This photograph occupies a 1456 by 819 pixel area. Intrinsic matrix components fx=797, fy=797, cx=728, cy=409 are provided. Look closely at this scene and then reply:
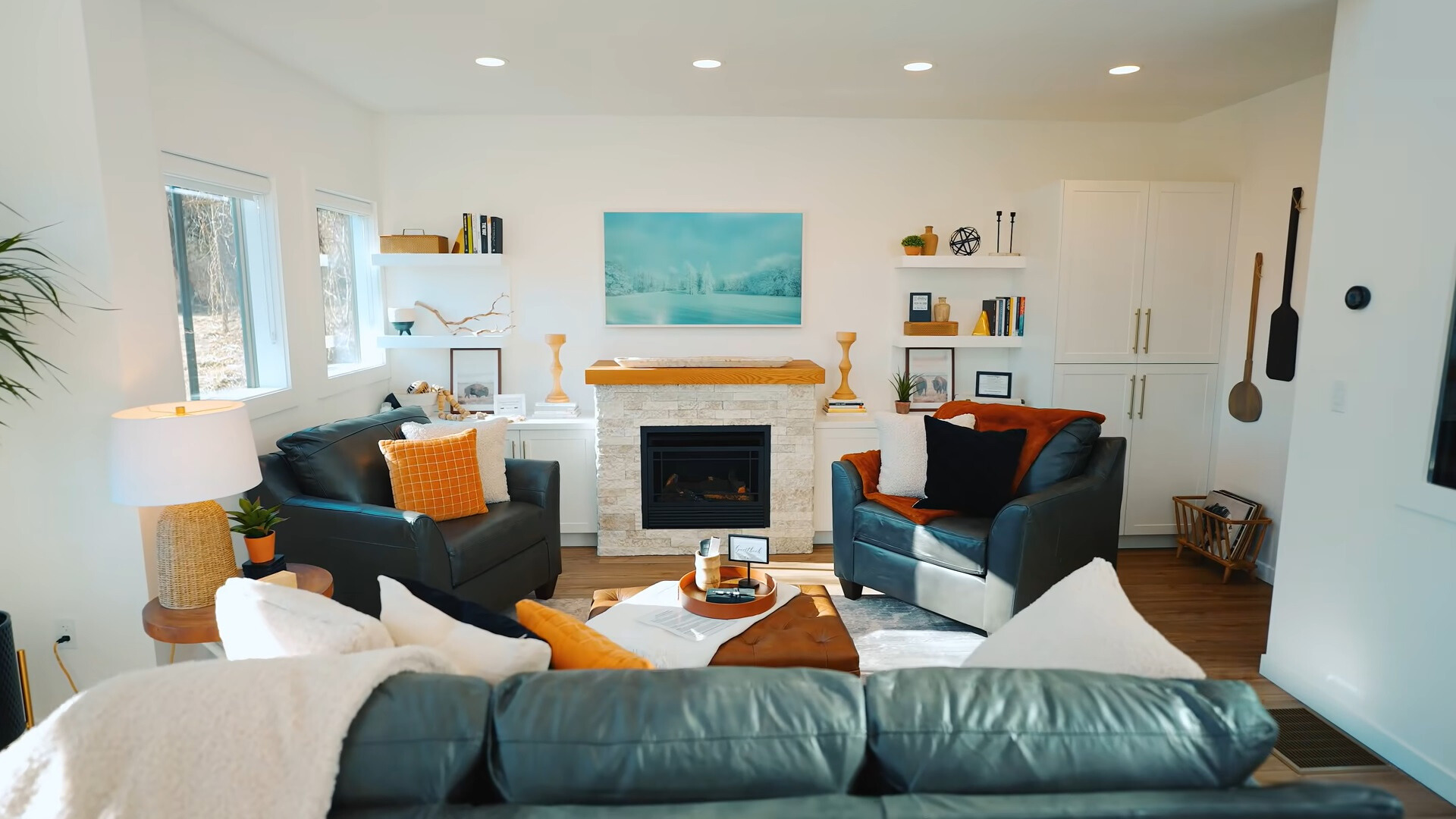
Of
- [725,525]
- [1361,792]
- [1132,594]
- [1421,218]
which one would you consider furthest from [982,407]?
[1361,792]

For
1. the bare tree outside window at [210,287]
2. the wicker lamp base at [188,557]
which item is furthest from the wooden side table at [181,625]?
the bare tree outside window at [210,287]

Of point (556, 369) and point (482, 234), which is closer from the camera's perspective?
point (482, 234)

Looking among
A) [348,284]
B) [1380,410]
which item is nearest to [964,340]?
[1380,410]

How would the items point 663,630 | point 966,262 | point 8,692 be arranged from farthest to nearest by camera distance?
point 966,262
point 663,630
point 8,692

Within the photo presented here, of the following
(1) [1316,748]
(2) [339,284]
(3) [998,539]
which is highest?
(2) [339,284]

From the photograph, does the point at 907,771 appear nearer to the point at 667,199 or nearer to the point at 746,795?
the point at 746,795

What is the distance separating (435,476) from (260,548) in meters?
0.89

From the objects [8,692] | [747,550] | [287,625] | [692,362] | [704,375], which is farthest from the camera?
[692,362]

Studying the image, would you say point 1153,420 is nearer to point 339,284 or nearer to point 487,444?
point 487,444

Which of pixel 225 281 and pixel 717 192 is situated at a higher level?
pixel 717 192

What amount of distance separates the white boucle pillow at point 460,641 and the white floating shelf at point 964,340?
3635 mm

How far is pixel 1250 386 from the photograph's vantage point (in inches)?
167

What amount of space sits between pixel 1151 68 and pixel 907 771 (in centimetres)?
357

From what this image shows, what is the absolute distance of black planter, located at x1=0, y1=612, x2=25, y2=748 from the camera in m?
2.25
